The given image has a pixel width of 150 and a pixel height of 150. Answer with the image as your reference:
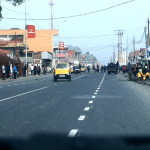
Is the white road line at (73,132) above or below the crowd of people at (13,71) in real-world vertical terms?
below

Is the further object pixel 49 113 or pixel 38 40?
pixel 38 40

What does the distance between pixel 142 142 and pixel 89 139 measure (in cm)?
106

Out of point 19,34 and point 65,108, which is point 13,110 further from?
point 19,34

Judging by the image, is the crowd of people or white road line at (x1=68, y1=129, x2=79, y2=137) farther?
the crowd of people

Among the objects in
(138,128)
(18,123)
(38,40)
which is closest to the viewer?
(138,128)

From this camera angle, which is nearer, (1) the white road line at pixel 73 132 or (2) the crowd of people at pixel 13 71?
(1) the white road line at pixel 73 132

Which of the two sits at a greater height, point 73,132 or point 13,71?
point 13,71

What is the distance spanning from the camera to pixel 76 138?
23.7ft

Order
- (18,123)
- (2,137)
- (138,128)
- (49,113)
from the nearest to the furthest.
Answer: (2,137)
(138,128)
(18,123)
(49,113)

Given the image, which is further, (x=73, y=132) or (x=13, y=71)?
(x=13, y=71)

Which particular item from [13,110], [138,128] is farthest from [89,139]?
[13,110]

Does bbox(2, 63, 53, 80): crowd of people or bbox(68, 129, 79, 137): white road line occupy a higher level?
bbox(2, 63, 53, 80): crowd of people

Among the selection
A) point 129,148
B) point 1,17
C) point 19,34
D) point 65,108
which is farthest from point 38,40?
point 129,148

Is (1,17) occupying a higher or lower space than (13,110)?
higher
